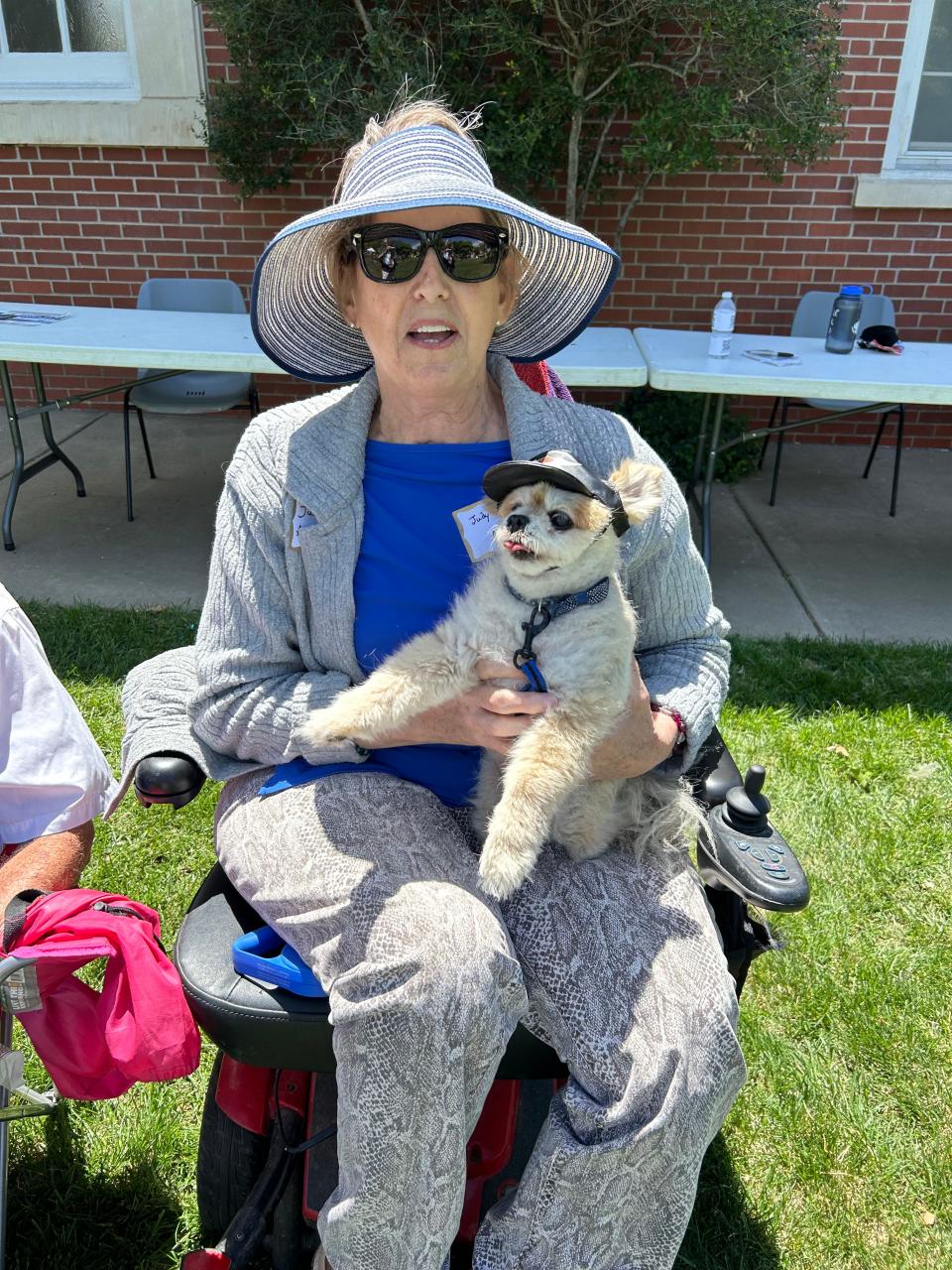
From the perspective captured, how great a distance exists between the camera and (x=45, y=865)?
1.89 meters

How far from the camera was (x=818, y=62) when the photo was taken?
5555 mm

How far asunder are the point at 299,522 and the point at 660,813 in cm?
97

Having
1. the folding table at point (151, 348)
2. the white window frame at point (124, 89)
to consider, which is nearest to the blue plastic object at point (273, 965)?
the folding table at point (151, 348)

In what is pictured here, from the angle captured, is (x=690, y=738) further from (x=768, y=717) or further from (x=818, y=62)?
(x=818, y=62)

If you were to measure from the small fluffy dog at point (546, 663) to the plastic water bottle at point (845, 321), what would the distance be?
12.9ft

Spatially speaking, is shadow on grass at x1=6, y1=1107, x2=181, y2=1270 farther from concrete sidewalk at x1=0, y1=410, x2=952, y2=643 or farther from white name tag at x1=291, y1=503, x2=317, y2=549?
concrete sidewalk at x1=0, y1=410, x2=952, y2=643

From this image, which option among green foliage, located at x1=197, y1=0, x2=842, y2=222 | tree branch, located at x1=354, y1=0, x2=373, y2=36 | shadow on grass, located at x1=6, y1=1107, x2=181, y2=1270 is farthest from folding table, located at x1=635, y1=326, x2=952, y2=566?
shadow on grass, located at x1=6, y1=1107, x2=181, y2=1270

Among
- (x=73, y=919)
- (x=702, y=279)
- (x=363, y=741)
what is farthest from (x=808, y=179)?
(x=73, y=919)

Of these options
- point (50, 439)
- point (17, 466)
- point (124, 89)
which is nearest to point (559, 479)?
point (17, 466)

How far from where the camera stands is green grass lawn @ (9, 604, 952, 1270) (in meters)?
2.11

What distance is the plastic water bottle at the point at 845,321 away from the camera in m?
5.14

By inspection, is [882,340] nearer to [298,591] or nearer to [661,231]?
[661,231]

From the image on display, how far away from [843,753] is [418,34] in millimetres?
4849

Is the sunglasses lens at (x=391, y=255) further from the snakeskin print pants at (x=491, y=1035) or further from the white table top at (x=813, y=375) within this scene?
the white table top at (x=813, y=375)
